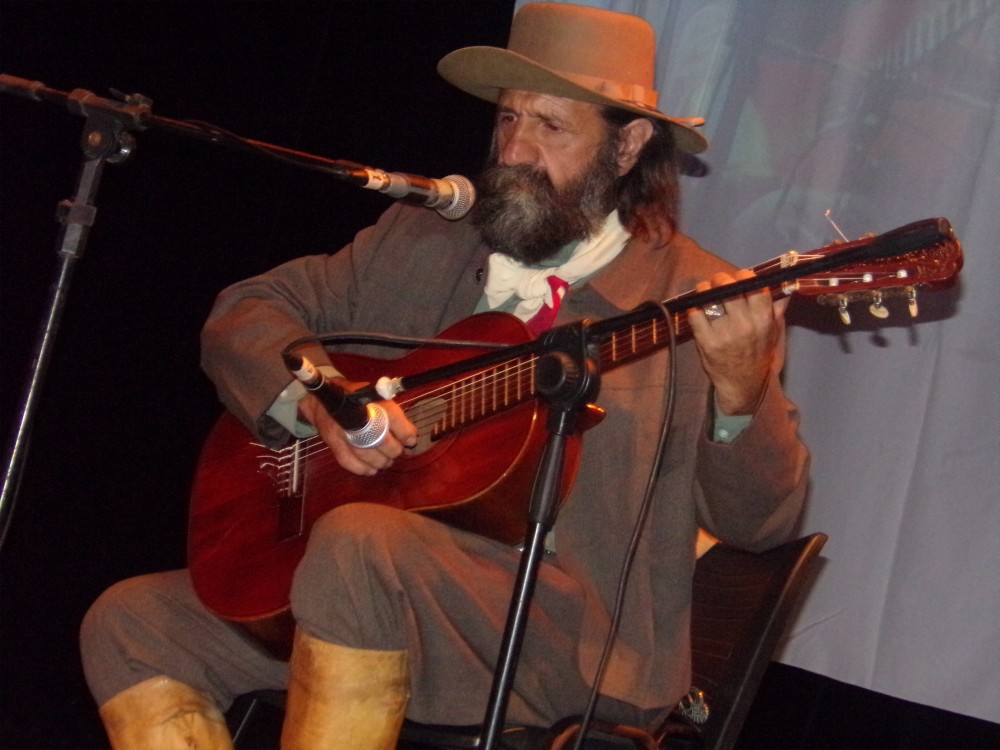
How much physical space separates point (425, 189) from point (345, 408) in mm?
443

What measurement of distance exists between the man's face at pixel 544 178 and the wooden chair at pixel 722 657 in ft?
2.72

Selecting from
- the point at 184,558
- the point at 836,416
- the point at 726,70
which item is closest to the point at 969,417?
the point at 836,416

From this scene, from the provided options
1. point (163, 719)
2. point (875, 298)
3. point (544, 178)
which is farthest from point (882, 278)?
point (163, 719)

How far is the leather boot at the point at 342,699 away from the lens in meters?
1.89

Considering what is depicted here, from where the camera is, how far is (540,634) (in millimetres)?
2127

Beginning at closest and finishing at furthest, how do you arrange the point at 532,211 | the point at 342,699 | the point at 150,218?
the point at 342,699
the point at 532,211
the point at 150,218

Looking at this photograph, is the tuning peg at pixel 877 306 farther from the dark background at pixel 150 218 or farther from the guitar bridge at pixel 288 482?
the dark background at pixel 150 218

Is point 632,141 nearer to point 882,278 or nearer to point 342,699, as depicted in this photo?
point 882,278

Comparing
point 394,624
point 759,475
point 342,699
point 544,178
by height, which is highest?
point 544,178

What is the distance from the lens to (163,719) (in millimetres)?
2238

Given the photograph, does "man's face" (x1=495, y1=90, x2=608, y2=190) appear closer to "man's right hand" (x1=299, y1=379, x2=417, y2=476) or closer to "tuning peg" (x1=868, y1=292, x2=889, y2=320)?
"man's right hand" (x1=299, y1=379, x2=417, y2=476)

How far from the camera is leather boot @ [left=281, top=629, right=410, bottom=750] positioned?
1894mm

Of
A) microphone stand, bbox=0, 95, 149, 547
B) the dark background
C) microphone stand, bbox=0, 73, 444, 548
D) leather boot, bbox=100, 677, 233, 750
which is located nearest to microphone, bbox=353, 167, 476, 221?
microphone stand, bbox=0, 73, 444, 548

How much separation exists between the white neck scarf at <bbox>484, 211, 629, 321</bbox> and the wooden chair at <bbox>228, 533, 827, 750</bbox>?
0.69 metres
